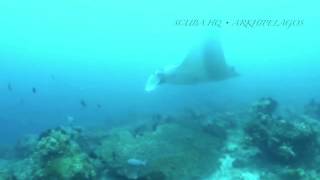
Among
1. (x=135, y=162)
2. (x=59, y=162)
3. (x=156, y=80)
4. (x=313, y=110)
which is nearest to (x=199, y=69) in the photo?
(x=156, y=80)

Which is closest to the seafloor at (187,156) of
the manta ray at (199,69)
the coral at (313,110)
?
the manta ray at (199,69)

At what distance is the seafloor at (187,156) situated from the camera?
1259 centimetres

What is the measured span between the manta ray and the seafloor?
3.25 meters

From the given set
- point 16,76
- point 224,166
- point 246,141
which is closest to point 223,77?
point 246,141

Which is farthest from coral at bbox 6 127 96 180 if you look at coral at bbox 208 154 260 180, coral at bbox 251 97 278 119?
coral at bbox 251 97 278 119

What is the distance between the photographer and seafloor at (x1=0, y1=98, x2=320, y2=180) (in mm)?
12594

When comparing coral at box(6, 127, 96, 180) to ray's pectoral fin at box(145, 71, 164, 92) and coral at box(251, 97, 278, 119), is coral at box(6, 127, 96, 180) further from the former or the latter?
coral at box(251, 97, 278, 119)

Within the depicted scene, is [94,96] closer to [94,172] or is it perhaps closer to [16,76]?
[16,76]

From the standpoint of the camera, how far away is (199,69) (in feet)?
67.5

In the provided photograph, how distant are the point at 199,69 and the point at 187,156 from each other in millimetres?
6544

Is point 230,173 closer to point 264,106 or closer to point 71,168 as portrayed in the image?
point 264,106

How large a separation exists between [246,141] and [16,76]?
65794 mm

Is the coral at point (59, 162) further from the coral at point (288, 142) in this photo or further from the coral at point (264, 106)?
the coral at point (264, 106)

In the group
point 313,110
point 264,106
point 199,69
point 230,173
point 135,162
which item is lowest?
point 135,162
